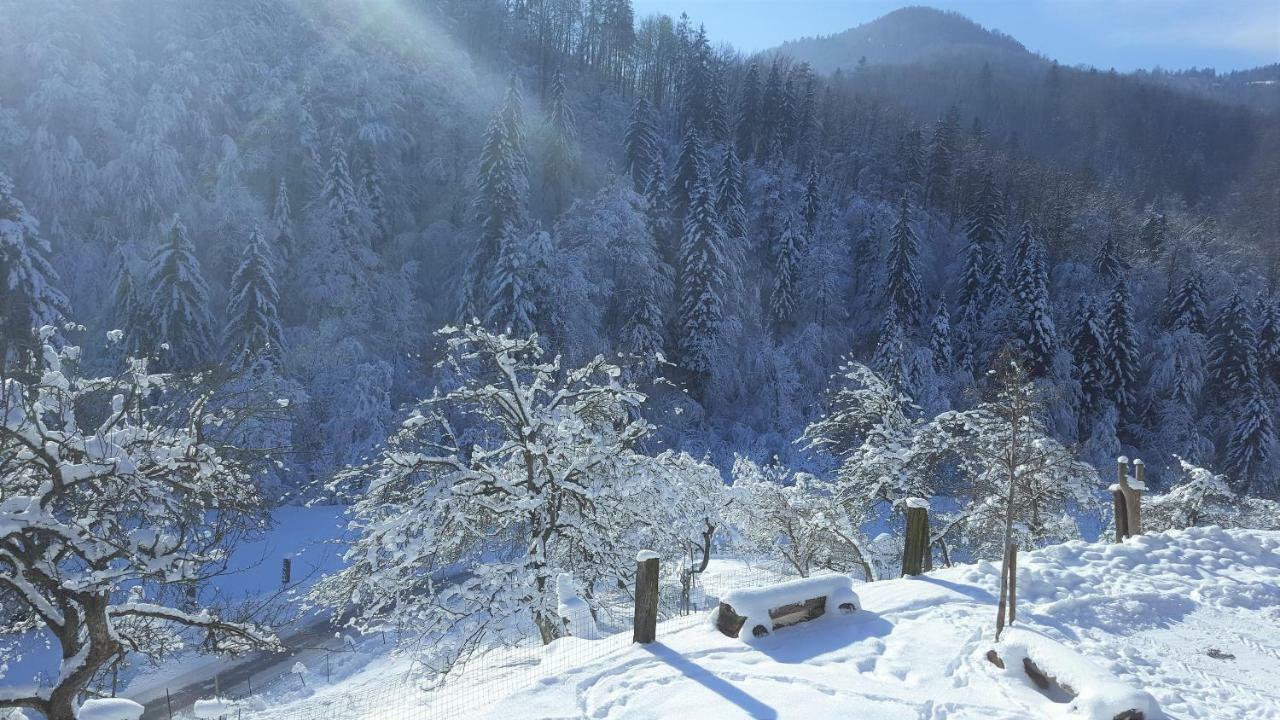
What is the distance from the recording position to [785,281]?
47531 millimetres

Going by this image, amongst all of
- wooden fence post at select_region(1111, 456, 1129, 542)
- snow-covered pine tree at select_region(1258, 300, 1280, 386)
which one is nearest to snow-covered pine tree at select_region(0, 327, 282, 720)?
wooden fence post at select_region(1111, 456, 1129, 542)

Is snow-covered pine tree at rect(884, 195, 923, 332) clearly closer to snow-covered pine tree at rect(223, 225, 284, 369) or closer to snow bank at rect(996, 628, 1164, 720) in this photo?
snow-covered pine tree at rect(223, 225, 284, 369)

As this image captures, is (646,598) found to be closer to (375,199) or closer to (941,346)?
(375,199)

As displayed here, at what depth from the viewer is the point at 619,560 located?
38.7ft

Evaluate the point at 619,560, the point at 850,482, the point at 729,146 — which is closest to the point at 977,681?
the point at 619,560

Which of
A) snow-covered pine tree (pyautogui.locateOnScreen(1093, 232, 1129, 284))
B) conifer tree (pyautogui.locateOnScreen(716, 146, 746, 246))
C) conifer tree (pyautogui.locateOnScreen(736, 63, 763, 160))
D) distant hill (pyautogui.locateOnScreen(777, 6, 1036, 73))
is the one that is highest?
distant hill (pyautogui.locateOnScreen(777, 6, 1036, 73))

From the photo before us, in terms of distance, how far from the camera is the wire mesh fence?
23.2 feet

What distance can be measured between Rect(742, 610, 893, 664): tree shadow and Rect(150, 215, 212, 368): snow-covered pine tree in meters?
28.6

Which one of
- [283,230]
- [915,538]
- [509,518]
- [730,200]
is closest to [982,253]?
[730,200]

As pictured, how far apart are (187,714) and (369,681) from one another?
11.3 ft

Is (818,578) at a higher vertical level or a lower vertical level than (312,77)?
lower

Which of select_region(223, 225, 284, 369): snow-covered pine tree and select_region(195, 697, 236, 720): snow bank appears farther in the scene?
select_region(223, 225, 284, 369): snow-covered pine tree

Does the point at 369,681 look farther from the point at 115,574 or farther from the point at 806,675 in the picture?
the point at 806,675

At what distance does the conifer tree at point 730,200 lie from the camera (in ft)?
153
